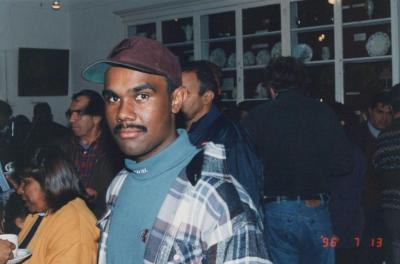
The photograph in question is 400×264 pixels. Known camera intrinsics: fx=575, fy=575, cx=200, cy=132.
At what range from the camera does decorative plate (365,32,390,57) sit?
5821mm

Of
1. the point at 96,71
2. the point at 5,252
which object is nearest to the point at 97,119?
the point at 5,252

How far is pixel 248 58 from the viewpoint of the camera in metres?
7.05

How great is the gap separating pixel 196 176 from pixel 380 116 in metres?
3.22

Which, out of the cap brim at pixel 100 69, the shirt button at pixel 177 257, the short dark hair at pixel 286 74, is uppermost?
the short dark hair at pixel 286 74

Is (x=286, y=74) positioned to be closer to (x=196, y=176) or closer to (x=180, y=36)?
(x=196, y=176)

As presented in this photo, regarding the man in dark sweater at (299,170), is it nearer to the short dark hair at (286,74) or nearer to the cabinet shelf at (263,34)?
the short dark hair at (286,74)

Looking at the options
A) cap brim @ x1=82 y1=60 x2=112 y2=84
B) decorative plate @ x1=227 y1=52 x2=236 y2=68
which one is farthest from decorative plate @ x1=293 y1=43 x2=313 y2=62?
cap brim @ x1=82 y1=60 x2=112 y2=84

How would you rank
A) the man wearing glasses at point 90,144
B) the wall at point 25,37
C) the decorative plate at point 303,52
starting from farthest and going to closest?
the wall at point 25,37 → the decorative plate at point 303,52 → the man wearing glasses at point 90,144

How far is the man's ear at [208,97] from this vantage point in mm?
2824

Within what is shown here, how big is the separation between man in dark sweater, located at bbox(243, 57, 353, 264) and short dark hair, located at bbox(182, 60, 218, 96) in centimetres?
31

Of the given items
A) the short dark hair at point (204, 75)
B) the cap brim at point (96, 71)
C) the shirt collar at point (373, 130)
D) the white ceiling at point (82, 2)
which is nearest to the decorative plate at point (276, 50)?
the white ceiling at point (82, 2)

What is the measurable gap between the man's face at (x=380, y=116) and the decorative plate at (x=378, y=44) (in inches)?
72.0

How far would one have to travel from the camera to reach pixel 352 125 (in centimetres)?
374

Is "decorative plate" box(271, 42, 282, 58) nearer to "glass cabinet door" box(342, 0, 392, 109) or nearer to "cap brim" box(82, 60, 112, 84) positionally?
"glass cabinet door" box(342, 0, 392, 109)
